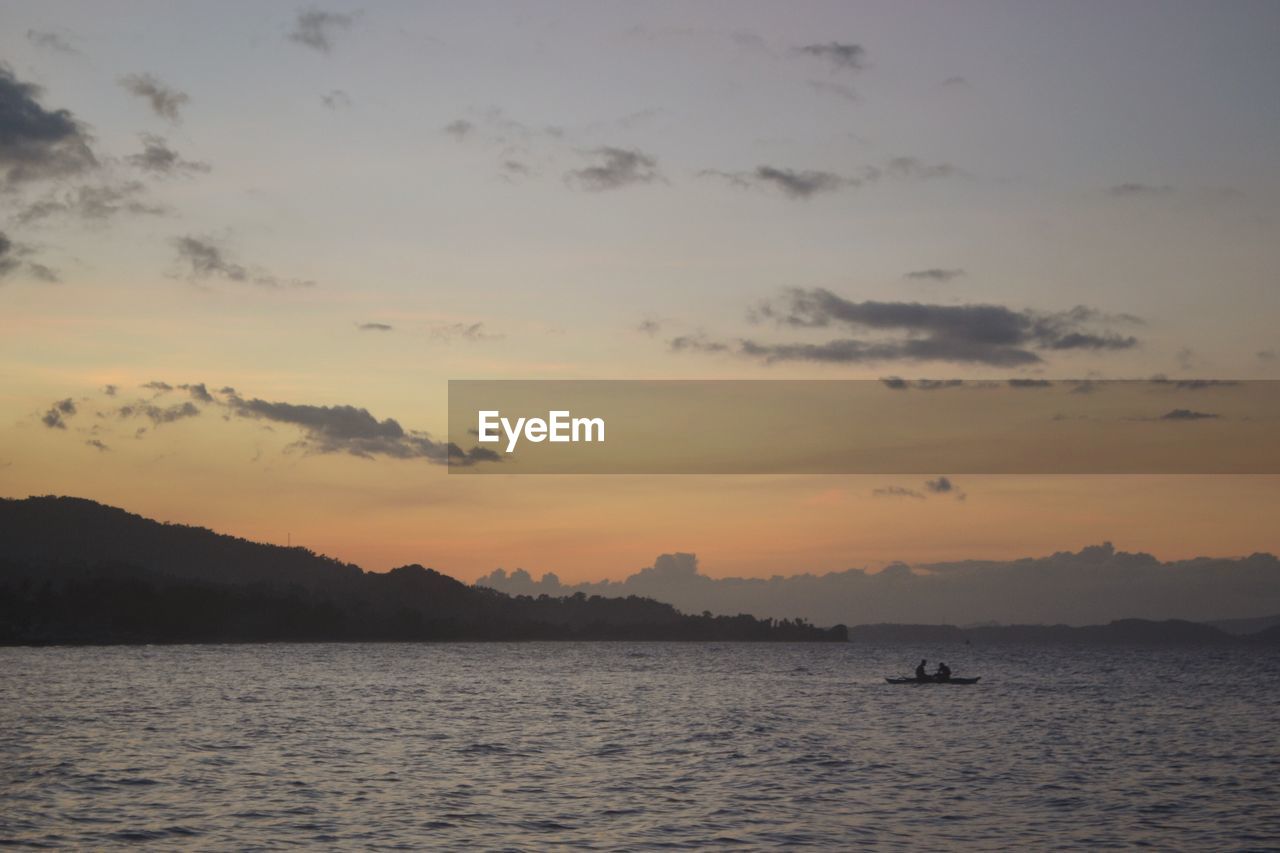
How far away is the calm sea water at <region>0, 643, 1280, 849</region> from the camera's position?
151 ft

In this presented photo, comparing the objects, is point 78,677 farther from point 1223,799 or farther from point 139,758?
point 1223,799

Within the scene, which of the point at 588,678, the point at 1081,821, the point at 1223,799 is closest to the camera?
the point at 1081,821

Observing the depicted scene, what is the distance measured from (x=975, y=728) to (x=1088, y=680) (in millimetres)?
98769

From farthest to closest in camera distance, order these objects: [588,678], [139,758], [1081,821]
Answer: [588,678]
[139,758]
[1081,821]

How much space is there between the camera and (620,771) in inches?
2475

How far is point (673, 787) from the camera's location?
57188 millimetres

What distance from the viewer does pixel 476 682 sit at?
517 feet

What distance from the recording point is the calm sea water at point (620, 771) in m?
45.9

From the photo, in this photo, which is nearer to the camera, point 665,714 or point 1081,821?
point 1081,821

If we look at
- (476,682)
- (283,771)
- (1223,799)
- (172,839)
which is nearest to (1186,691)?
(476,682)

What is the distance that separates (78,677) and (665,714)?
3106 inches

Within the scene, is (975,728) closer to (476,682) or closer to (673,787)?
(673,787)

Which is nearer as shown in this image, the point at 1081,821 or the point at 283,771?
the point at 1081,821

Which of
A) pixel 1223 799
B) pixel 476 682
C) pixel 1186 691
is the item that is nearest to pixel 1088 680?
pixel 1186 691
